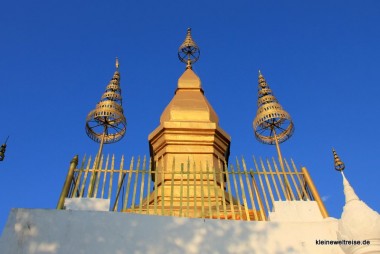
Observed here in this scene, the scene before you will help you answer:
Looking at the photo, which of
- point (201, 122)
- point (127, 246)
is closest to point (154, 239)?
point (127, 246)

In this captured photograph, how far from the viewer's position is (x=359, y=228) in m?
5.78

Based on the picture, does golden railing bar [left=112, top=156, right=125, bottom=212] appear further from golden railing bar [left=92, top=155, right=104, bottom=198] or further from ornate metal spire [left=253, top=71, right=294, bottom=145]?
ornate metal spire [left=253, top=71, right=294, bottom=145]

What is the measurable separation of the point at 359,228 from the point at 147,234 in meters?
2.99

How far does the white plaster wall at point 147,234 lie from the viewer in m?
5.97

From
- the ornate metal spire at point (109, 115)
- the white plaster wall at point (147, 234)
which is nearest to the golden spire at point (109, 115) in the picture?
the ornate metal spire at point (109, 115)

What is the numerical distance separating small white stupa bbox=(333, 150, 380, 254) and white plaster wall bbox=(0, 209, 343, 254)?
447mm

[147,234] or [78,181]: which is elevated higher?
[78,181]

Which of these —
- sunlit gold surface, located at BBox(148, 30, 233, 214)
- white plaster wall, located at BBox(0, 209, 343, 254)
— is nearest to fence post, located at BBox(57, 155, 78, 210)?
white plaster wall, located at BBox(0, 209, 343, 254)

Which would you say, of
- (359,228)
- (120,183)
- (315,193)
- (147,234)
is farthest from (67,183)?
(359,228)

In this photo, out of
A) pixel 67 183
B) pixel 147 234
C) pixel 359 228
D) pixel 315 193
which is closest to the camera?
pixel 359 228

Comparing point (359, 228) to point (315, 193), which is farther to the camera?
point (315, 193)

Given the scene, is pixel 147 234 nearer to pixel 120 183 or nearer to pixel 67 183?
pixel 120 183

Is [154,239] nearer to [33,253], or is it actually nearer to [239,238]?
[239,238]

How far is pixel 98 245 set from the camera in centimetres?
601
